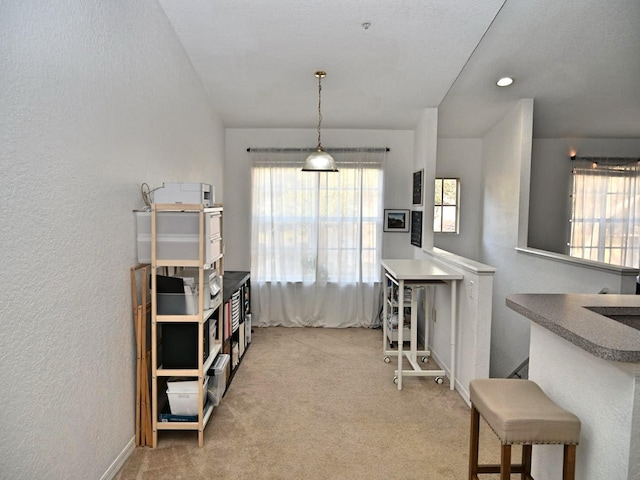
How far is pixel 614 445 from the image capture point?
140 centimetres

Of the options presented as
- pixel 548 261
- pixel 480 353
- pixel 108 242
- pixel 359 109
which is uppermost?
pixel 359 109

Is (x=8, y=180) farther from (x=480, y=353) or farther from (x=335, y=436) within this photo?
(x=480, y=353)

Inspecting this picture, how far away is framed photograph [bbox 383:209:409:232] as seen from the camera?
17.9ft

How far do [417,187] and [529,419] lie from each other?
3.77 metres

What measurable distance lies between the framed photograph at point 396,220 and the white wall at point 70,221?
127 inches

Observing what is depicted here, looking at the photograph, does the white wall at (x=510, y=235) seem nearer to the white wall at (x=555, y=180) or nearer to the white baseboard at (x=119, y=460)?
the white wall at (x=555, y=180)

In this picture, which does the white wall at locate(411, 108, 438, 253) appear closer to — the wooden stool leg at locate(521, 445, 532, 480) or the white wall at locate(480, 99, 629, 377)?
the white wall at locate(480, 99, 629, 377)

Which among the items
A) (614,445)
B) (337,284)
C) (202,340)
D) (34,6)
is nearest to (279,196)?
(337,284)

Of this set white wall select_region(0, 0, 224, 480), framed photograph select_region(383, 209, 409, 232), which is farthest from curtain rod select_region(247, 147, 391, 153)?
white wall select_region(0, 0, 224, 480)

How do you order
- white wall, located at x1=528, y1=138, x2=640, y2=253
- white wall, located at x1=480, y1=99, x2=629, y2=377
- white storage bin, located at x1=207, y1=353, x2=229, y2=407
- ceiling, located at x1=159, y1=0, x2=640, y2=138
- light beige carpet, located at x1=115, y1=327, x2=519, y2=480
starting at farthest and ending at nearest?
white wall, located at x1=528, y1=138, x2=640, y2=253, white wall, located at x1=480, y1=99, x2=629, y2=377, ceiling, located at x1=159, y1=0, x2=640, y2=138, white storage bin, located at x1=207, y1=353, x2=229, y2=407, light beige carpet, located at x1=115, y1=327, x2=519, y2=480

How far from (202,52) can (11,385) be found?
306 centimetres

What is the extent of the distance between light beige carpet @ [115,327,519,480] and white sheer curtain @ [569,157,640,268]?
3581 millimetres

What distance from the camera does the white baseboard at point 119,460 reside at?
7.47 ft

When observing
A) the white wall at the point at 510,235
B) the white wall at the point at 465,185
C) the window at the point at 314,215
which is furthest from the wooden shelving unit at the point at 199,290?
the white wall at the point at 465,185
